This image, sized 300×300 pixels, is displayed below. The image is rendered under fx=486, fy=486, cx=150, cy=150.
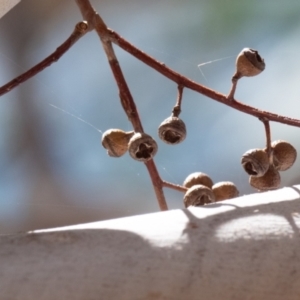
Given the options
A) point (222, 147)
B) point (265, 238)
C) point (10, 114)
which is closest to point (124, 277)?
point (265, 238)

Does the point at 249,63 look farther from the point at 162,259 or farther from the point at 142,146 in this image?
the point at 162,259

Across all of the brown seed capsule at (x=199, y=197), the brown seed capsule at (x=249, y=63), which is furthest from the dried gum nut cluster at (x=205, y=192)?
the brown seed capsule at (x=249, y=63)

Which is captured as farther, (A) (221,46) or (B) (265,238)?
(A) (221,46)

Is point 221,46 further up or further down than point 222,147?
further up

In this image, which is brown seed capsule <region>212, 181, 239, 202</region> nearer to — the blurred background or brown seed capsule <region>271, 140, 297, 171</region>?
brown seed capsule <region>271, 140, 297, 171</region>

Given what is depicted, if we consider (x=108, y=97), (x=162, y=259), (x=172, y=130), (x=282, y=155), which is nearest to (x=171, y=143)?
(x=172, y=130)

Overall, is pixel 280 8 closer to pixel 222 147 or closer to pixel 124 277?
pixel 222 147
